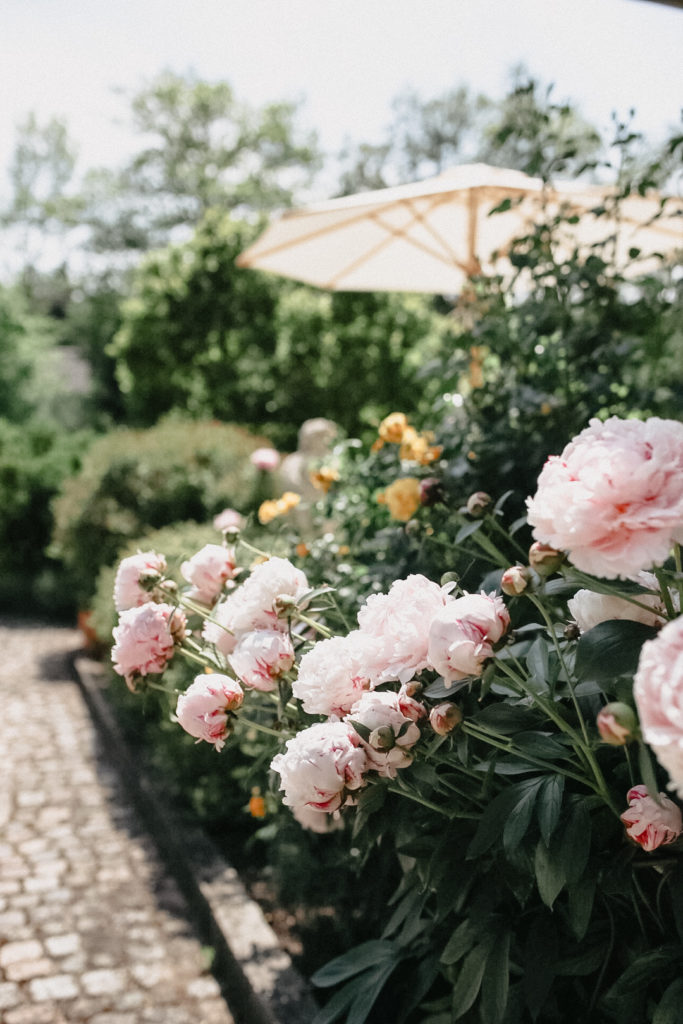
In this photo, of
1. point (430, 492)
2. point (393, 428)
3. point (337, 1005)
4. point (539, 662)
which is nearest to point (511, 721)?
point (539, 662)

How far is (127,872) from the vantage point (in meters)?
2.96

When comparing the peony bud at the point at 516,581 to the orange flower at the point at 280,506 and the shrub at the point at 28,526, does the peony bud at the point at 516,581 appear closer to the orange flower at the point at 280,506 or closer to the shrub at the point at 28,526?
the orange flower at the point at 280,506

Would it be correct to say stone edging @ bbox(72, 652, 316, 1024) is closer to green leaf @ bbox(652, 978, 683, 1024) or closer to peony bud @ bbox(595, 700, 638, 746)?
green leaf @ bbox(652, 978, 683, 1024)

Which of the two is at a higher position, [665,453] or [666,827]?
[665,453]

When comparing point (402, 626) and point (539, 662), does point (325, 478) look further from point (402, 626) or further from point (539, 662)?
point (402, 626)

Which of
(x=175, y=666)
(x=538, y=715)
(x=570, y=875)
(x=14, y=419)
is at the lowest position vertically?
(x=14, y=419)

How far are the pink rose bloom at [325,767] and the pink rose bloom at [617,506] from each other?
1.32 feet

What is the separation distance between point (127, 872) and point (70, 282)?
96.6 feet

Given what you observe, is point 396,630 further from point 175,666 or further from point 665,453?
point 175,666

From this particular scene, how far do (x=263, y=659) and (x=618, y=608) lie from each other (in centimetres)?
53

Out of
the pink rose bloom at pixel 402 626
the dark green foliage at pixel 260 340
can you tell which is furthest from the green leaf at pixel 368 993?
the dark green foliage at pixel 260 340

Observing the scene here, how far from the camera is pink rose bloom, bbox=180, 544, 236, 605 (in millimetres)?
1562

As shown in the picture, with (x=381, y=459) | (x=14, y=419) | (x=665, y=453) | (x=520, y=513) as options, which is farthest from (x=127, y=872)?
(x=14, y=419)

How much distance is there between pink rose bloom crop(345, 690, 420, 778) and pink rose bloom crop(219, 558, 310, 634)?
263 mm
